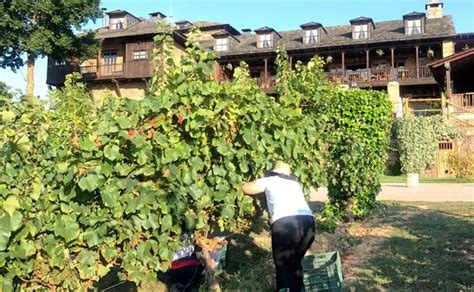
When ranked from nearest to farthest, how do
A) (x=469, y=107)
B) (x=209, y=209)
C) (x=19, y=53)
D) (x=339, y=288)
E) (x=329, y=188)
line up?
(x=209, y=209), (x=339, y=288), (x=329, y=188), (x=469, y=107), (x=19, y=53)

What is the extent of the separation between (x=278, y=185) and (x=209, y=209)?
0.68 meters

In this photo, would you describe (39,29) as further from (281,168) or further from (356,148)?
(281,168)

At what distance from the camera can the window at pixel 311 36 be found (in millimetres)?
39969

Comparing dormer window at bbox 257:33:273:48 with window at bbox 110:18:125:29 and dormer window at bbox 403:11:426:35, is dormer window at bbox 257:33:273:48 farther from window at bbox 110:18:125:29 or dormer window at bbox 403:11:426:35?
window at bbox 110:18:125:29

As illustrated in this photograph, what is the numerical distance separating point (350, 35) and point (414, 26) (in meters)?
4.50

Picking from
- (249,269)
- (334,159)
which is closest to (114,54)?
(334,159)

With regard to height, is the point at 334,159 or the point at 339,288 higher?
the point at 334,159

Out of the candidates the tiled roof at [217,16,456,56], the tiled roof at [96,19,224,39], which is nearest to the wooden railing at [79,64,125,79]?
the tiled roof at [96,19,224,39]

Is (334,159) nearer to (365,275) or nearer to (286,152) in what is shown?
(365,275)

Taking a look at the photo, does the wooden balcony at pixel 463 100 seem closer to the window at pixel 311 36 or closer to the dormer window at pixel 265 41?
the window at pixel 311 36

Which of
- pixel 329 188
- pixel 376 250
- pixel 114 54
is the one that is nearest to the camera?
pixel 376 250

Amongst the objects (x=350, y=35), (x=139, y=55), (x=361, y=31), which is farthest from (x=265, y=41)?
(x=139, y=55)

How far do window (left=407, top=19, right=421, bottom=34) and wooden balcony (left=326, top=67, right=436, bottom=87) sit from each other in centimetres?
280

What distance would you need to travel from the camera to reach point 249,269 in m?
5.96
